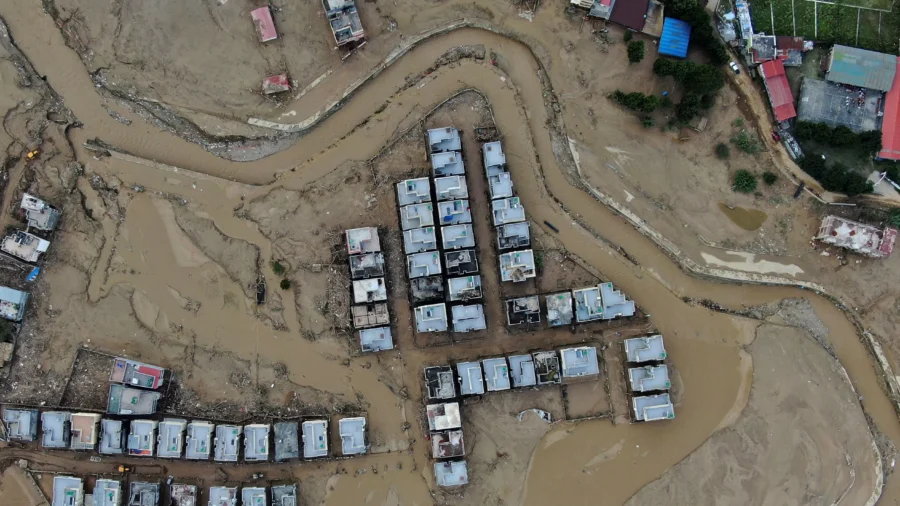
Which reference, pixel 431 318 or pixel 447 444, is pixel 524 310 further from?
pixel 447 444

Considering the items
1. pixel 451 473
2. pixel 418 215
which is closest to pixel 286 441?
pixel 451 473

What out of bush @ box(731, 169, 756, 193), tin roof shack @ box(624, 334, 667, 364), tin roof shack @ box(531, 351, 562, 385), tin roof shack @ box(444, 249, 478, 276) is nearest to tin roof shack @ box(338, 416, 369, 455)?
tin roof shack @ box(444, 249, 478, 276)

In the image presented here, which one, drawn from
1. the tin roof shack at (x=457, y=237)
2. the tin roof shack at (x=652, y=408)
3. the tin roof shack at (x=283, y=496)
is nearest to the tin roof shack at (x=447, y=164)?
the tin roof shack at (x=457, y=237)

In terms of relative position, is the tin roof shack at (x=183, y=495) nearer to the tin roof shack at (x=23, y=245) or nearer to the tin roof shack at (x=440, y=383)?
the tin roof shack at (x=440, y=383)

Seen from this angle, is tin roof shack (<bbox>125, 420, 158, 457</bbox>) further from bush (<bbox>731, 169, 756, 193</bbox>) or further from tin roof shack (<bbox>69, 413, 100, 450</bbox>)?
bush (<bbox>731, 169, 756, 193</bbox>)

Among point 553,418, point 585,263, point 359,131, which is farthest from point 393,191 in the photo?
point 553,418
